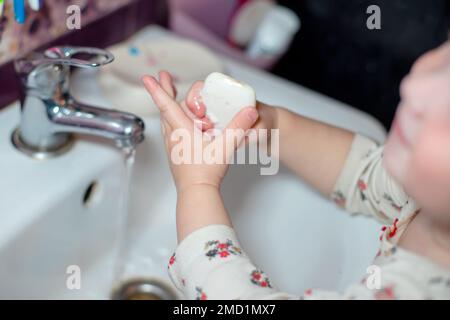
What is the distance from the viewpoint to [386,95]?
120 cm

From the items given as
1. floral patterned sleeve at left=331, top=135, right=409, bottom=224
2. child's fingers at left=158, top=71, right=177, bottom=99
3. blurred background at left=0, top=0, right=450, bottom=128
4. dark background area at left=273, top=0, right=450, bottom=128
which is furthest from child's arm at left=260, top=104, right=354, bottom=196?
dark background area at left=273, top=0, right=450, bottom=128

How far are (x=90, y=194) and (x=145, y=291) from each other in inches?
5.2

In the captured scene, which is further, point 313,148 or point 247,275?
point 313,148

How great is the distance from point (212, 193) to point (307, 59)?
688 mm

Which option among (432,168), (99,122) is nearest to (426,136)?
(432,168)

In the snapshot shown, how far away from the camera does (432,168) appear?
480 mm

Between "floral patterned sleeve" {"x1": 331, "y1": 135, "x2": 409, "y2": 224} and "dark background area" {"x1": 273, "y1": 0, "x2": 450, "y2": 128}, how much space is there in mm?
482

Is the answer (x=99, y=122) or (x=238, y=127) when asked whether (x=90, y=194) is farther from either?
(x=238, y=127)

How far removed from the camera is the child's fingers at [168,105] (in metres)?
0.59

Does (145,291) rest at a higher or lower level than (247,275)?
lower

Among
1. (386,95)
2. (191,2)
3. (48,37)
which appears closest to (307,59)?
(386,95)

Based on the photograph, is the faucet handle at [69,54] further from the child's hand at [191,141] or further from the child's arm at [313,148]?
the child's arm at [313,148]

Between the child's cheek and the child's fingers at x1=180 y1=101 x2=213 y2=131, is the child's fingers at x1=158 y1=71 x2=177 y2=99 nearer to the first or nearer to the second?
the child's fingers at x1=180 y1=101 x2=213 y2=131
